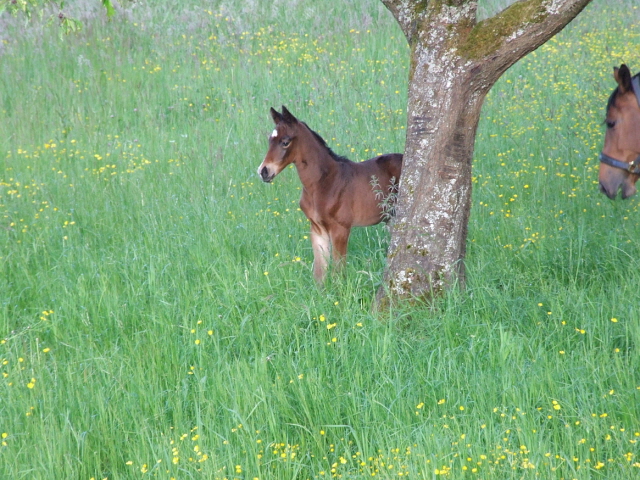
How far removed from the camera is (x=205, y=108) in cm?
1015

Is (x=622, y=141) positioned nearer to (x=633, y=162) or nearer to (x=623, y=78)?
(x=633, y=162)

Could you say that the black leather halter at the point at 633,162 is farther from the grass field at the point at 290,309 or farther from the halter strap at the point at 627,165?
the grass field at the point at 290,309

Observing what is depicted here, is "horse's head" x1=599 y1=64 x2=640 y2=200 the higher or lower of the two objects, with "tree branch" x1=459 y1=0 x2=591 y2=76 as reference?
lower

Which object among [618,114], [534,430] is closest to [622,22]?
[618,114]

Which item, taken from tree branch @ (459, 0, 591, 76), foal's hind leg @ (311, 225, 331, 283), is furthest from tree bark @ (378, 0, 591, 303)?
foal's hind leg @ (311, 225, 331, 283)

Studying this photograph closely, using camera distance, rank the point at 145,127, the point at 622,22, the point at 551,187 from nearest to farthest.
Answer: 1. the point at 551,187
2. the point at 145,127
3. the point at 622,22

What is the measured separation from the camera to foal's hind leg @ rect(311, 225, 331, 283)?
5.40 m

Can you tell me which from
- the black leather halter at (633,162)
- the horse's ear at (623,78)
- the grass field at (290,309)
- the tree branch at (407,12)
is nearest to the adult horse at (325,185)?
the grass field at (290,309)

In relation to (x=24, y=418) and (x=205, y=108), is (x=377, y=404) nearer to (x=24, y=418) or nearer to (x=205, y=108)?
(x=24, y=418)

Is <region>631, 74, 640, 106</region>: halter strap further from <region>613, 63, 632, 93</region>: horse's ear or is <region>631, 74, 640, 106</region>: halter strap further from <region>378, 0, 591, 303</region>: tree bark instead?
<region>378, 0, 591, 303</region>: tree bark

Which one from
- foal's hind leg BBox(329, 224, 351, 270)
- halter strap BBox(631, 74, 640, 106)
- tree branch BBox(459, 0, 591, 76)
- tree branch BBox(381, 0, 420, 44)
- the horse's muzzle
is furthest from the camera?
foal's hind leg BBox(329, 224, 351, 270)

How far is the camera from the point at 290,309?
4770 millimetres

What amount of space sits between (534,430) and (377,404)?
84 centimetres

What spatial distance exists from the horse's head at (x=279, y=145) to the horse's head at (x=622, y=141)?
7.81 ft
